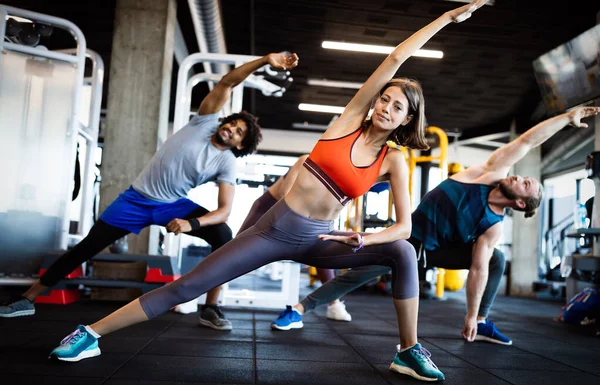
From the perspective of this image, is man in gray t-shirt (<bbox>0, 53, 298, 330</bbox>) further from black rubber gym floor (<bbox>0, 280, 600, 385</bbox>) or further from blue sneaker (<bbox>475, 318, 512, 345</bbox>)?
blue sneaker (<bbox>475, 318, 512, 345</bbox>)

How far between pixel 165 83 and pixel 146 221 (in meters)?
2.29

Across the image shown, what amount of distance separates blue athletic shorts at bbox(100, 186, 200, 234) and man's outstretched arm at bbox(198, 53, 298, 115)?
58 centimetres

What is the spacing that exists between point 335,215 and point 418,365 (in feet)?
2.13

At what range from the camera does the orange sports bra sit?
1966 mm

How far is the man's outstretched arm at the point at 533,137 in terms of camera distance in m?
2.93

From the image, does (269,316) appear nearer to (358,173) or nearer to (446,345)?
(446,345)

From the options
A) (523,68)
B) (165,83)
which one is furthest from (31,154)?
(523,68)

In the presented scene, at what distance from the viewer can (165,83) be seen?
502 centimetres

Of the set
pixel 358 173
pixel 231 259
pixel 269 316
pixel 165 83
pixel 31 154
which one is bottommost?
pixel 269 316

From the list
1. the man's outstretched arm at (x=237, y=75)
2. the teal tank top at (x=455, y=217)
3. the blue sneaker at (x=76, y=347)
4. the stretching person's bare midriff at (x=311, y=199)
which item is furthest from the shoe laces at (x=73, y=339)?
the teal tank top at (x=455, y=217)

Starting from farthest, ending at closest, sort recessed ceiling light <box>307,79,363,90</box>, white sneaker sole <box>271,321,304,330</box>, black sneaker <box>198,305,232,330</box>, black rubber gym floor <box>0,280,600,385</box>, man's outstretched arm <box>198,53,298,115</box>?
recessed ceiling light <box>307,79,363,90</box> < white sneaker sole <box>271,321,304,330</box> < black sneaker <box>198,305,232,330</box> < man's outstretched arm <box>198,53,298,115</box> < black rubber gym floor <box>0,280,600,385</box>

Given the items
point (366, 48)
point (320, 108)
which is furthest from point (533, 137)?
point (320, 108)

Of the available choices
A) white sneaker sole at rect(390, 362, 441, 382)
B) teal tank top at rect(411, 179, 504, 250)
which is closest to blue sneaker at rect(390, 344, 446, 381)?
white sneaker sole at rect(390, 362, 441, 382)

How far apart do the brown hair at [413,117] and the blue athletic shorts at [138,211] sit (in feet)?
4.92
